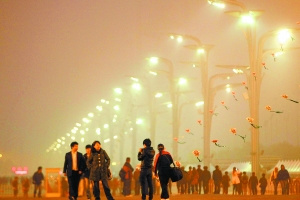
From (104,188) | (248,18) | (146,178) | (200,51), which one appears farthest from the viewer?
(200,51)

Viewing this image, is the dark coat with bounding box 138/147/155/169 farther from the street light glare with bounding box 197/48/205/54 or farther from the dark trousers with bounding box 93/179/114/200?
the street light glare with bounding box 197/48/205/54

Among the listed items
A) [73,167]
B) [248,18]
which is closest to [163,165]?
[73,167]

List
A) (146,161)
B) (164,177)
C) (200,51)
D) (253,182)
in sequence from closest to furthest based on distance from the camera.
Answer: (164,177) < (146,161) < (253,182) < (200,51)

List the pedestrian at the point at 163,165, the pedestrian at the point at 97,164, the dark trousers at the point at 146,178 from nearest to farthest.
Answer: the pedestrian at the point at 163,165 < the pedestrian at the point at 97,164 < the dark trousers at the point at 146,178

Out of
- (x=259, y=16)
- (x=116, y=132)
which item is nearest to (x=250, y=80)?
(x=259, y=16)

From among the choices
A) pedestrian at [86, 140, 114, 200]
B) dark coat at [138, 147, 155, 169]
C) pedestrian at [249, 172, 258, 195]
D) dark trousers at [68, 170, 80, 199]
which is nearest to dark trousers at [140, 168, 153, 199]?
dark coat at [138, 147, 155, 169]

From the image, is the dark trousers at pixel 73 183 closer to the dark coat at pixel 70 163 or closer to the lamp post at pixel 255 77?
the dark coat at pixel 70 163

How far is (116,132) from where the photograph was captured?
106 m

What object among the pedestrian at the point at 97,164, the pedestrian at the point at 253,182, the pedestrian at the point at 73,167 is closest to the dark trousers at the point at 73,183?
the pedestrian at the point at 73,167

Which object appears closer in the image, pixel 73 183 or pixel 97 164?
pixel 97 164

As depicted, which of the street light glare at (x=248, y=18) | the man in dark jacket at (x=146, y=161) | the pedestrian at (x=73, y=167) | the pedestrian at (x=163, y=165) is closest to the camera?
the pedestrian at (x=163, y=165)

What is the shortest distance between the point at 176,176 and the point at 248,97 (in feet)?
59.0

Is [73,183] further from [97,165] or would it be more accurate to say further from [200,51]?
[200,51]

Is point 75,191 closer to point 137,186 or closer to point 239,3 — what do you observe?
point 239,3
